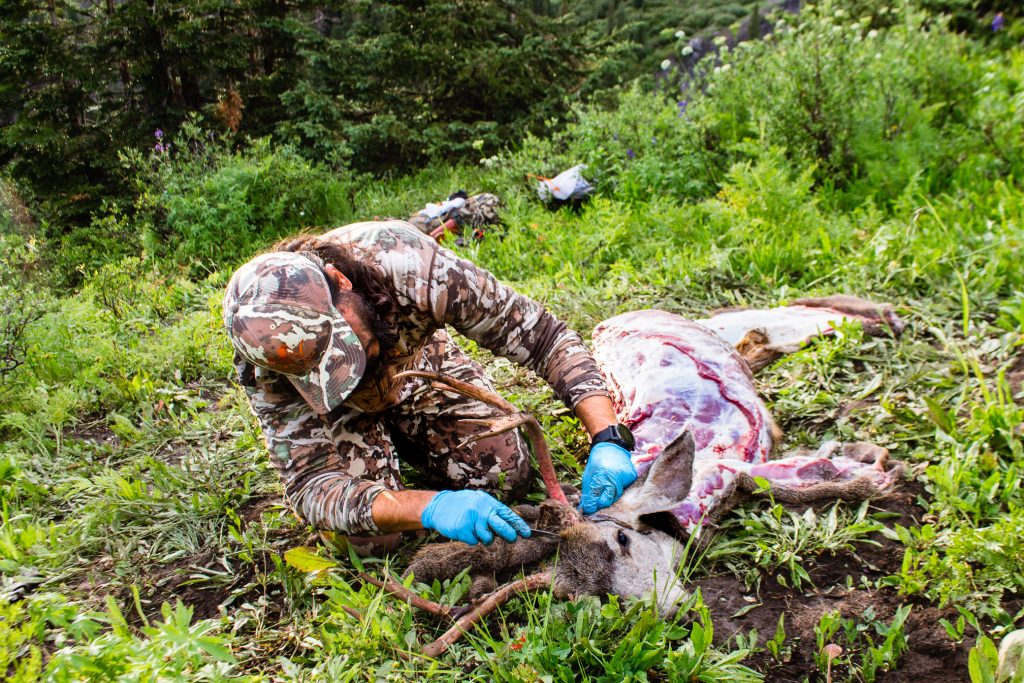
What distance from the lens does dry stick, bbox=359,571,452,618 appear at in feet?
6.33

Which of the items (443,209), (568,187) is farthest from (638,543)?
(443,209)

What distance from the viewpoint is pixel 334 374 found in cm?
192

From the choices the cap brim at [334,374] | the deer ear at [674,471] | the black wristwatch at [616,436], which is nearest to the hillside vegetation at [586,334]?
the deer ear at [674,471]

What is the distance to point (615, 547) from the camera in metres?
1.93

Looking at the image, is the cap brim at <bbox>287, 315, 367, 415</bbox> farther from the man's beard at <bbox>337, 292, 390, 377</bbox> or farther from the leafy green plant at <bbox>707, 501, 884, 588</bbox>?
the leafy green plant at <bbox>707, 501, 884, 588</bbox>

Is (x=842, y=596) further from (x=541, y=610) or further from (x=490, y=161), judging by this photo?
(x=490, y=161)

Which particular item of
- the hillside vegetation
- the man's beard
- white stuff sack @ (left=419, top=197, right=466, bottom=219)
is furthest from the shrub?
the man's beard

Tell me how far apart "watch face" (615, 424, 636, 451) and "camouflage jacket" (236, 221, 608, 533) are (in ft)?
0.52

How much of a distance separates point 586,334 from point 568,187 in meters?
2.13

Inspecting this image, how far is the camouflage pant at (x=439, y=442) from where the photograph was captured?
2553 millimetres

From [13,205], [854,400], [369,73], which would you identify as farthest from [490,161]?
[13,205]

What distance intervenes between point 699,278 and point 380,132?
4.74 metres

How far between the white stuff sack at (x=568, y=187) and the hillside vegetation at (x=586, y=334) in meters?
0.18

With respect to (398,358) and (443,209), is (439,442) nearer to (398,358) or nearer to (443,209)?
(398,358)
